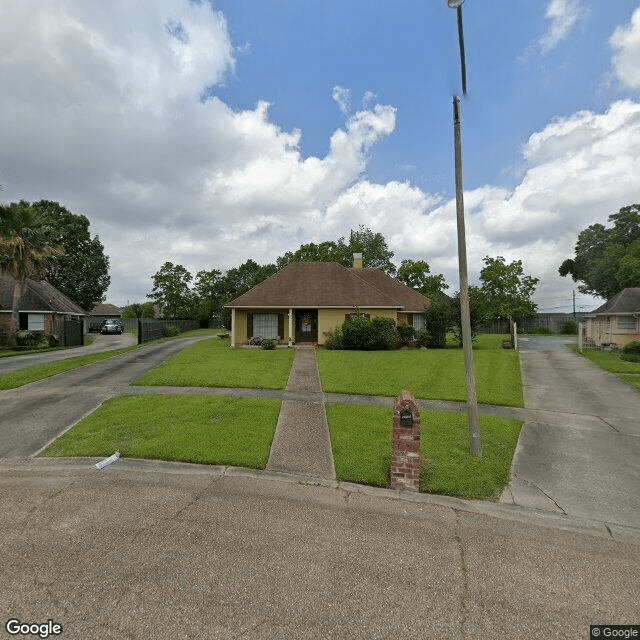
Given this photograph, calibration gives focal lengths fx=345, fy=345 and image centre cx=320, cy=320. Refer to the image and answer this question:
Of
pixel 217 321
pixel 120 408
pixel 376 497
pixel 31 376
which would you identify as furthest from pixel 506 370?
pixel 217 321

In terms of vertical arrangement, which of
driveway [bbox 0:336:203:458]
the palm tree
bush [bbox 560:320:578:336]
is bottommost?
driveway [bbox 0:336:203:458]

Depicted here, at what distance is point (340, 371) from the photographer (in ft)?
45.6

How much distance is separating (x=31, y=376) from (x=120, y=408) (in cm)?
685

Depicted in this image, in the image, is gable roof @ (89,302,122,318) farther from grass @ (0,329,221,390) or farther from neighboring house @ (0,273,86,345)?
grass @ (0,329,221,390)

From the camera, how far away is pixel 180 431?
7172 millimetres

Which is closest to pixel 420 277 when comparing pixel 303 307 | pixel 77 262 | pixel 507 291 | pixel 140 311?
pixel 507 291

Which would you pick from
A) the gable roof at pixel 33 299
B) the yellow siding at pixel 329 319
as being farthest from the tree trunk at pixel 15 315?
the yellow siding at pixel 329 319

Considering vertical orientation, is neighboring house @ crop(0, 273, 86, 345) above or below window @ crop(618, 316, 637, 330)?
above

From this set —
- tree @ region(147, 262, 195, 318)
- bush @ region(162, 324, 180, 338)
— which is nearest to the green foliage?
tree @ region(147, 262, 195, 318)

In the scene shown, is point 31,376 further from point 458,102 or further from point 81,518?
point 458,102

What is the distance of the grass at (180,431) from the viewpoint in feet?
20.1

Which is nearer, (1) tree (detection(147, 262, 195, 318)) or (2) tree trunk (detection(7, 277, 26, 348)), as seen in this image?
(2) tree trunk (detection(7, 277, 26, 348))

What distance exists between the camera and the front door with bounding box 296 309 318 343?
2330cm

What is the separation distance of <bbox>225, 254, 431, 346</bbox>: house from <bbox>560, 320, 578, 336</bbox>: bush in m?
28.9
